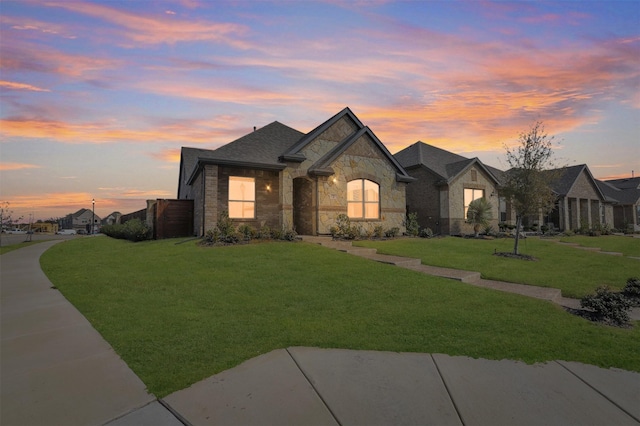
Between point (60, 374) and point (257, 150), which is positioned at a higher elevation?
point (257, 150)

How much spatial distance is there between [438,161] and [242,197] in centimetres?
1694

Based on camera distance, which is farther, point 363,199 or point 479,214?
point 479,214

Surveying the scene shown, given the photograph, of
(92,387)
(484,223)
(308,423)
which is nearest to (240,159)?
(92,387)

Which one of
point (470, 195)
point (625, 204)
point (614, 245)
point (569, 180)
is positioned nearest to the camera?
point (614, 245)

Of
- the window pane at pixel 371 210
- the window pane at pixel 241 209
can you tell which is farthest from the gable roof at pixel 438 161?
the window pane at pixel 241 209

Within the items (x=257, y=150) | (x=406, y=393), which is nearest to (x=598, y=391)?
(x=406, y=393)

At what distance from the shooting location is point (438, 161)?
2692 cm

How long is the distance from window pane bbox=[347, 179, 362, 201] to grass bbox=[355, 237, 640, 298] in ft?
12.8

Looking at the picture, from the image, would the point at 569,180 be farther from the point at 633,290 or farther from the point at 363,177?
the point at 633,290

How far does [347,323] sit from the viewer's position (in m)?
5.83

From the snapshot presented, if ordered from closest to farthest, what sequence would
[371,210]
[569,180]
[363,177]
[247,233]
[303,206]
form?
1. [247,233]
2. [303,206]
3. [363,177]
4. [371,210]
5. [569,180]

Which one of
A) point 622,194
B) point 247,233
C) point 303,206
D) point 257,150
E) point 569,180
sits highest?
point 257,150

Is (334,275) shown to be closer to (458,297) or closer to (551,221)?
(458,297)

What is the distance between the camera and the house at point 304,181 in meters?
16.9
